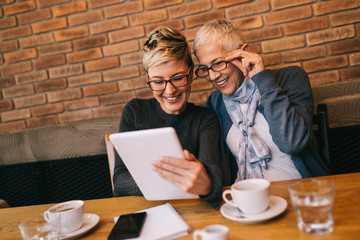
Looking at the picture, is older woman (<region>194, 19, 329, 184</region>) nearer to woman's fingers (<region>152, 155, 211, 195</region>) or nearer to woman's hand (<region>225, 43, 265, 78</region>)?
woman's hand (<region>225, 43, 265, 78</region>)

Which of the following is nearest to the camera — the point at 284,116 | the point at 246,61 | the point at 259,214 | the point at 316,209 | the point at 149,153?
the point at 316,209

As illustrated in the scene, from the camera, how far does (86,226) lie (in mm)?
893

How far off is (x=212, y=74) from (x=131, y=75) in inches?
32.8

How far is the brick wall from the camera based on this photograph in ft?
5.90

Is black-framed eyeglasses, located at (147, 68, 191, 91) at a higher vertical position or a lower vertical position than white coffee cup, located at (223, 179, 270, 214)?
higher

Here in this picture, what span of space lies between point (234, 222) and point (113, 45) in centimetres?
161

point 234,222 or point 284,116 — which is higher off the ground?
point 284,116

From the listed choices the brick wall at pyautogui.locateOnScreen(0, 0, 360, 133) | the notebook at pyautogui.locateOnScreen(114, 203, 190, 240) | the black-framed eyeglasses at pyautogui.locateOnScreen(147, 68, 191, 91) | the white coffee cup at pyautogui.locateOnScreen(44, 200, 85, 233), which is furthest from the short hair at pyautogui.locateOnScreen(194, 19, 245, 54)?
the white coffee cup at pyautogui.locateOnScreen(44, 200, 85, 233)

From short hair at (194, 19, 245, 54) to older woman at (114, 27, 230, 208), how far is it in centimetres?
11

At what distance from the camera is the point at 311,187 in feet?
2.50

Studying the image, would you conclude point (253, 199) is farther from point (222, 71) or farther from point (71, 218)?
point (222, 71)

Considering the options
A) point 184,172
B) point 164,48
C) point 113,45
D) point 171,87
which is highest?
point 113,45

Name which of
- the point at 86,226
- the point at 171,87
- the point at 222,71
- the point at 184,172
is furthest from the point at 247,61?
the point at 86,226

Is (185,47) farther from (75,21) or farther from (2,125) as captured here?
(2,125)
